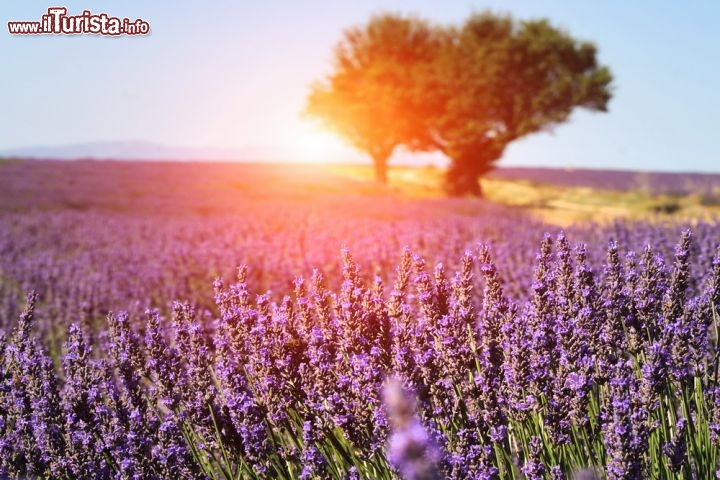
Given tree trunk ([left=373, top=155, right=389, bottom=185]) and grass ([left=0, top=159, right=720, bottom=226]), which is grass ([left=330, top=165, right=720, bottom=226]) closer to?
grass ([left=0, top=159, right=720, bottom=226])

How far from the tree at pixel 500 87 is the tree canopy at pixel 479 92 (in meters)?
0.04

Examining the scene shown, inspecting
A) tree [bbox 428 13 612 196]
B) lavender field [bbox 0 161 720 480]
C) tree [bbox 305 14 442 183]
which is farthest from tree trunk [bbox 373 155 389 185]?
lavender field [bbox 0 161 720 480]

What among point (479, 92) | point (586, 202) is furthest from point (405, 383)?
point (479, 92)

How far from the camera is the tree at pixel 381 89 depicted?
29.1 metres

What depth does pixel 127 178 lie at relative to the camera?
26562mm

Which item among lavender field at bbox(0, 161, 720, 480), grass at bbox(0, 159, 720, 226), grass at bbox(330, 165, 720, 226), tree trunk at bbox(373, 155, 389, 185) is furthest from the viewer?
tree trunk at bbox(373, 155, 389, 185)

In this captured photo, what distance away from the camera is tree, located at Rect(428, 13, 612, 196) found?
27.0 meters

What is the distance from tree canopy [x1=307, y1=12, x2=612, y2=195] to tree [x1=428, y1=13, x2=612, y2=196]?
40mm

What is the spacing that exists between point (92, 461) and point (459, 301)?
1.67 meters

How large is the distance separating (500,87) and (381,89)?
4.96 metres

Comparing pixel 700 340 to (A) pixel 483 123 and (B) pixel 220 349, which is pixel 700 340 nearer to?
(B) pixel 220 349

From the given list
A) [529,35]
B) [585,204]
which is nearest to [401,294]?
[585,204]

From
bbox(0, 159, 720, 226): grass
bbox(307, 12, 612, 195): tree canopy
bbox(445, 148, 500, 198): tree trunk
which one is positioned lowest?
bbox(0, 159, 720, 226): grass

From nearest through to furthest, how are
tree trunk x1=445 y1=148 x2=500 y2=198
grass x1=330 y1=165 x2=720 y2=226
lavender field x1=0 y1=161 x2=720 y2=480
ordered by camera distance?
lavender field x1=0 y1=161 x2=720 y2=480
grass x1=330 y1=165 x2=720 y2=226
tree trunk x1=445 y1=148 x2=500 y2=198
